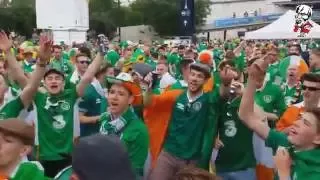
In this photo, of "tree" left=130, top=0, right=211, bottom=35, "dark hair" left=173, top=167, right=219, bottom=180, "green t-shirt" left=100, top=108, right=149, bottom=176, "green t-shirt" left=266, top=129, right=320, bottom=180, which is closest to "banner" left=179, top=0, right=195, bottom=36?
"green t-shirt" left=100, top=108, right=149, bottom=176

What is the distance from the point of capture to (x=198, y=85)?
6742 millimetres

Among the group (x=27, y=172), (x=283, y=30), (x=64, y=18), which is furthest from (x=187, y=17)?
(x=27, y=172)

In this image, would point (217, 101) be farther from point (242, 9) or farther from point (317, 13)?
point (242, 9)

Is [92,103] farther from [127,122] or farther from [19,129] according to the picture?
[19,129]

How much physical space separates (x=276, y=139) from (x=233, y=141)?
6.12ft

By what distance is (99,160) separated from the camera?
2.64 meters

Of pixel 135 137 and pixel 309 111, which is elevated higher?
pixel 309 111

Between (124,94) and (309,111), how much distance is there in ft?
7.04

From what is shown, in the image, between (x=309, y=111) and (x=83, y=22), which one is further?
(x=83, y=22)

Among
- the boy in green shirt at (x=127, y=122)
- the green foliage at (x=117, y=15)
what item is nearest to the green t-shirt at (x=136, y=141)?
the boy in green shirt at (x=127, y=122)

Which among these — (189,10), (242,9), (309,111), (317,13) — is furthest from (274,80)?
(242,9)

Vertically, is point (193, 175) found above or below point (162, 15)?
below

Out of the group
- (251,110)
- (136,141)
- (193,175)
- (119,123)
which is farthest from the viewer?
(119,123)

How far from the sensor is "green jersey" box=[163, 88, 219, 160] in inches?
266
